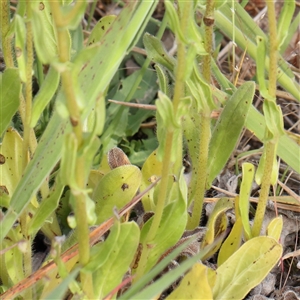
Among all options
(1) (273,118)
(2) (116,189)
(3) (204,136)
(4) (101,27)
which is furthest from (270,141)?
(4) (101,27)

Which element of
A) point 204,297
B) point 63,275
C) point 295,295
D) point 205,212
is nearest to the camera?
point 63,275

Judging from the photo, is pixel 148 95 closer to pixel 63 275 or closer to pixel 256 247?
pixel 256 247

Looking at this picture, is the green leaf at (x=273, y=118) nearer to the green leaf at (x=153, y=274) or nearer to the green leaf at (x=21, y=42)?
the green leaf at (x=153, y=274)

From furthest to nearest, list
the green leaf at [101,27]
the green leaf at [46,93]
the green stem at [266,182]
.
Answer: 1. the green leaf at [101,27]
2. the green stem at [266,182]
3. the green leaf at [46,93]

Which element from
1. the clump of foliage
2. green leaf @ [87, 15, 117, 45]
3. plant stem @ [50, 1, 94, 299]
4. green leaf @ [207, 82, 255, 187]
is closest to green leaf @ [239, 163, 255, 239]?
the clump of foliage

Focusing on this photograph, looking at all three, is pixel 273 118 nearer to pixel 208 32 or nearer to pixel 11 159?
pixel 208 32

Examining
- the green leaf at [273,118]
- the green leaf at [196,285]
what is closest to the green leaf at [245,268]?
the green leaf at [196,285]

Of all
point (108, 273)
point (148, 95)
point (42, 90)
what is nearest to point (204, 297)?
point (108, 273)

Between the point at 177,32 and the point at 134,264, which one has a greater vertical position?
the point at 177,32
